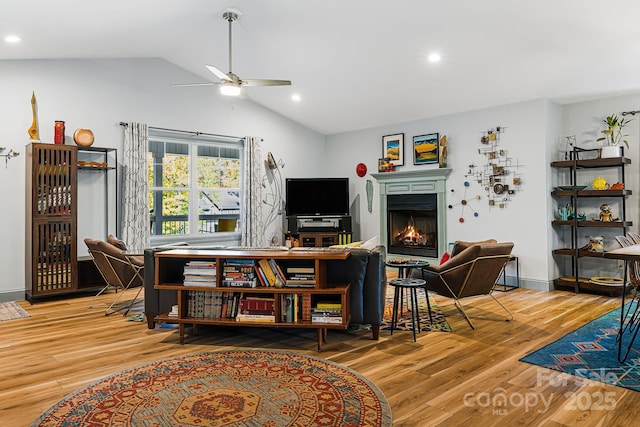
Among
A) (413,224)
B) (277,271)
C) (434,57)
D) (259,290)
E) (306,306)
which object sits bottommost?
(306,306)

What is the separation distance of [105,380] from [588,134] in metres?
6.56

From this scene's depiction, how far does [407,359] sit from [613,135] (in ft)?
15.4

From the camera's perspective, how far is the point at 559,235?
20.4ft

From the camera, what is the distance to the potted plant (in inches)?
220

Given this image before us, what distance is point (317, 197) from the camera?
26.8 ft

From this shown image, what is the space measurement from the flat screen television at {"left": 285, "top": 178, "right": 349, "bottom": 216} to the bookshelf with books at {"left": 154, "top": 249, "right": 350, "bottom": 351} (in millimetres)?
4302

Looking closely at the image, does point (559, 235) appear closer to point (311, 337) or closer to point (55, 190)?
point (311, 337)

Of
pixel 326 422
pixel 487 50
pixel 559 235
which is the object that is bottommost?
pixel 326 422

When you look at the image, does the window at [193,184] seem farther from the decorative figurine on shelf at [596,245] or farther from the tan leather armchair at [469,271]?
the decorative figurine on shelf at [596,245]

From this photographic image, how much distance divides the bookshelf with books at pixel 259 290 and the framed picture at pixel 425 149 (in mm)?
4127

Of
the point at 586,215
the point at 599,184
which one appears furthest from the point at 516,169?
the point at 586,215

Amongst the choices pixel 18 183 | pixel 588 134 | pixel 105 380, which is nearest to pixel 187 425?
pixel 105 380

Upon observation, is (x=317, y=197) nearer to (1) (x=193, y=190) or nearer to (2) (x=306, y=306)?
(1) (x=193, y=190)

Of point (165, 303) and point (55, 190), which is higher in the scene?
point (55, 190)
